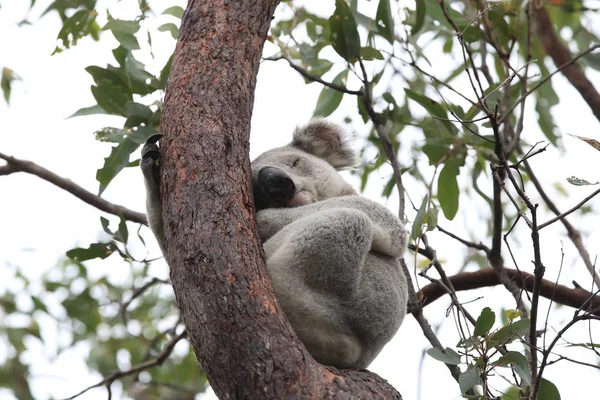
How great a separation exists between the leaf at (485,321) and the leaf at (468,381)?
0.51 feet

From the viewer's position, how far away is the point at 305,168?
135 inches

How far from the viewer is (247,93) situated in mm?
2453

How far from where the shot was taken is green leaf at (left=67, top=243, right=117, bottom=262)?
3.48 meters

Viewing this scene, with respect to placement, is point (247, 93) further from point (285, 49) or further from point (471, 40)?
point (471, 40)

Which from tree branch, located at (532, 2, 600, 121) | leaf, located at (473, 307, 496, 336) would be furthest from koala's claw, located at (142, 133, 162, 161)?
tree branch, located at (532, 2, 600, 121)

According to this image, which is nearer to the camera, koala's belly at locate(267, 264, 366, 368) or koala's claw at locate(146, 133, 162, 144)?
koala's claw at locate(146, 133, 162, 144)

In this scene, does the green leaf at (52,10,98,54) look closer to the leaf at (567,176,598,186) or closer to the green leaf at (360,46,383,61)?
the green leaf at (360,46,383,61)

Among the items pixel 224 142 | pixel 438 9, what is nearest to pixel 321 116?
pixel 438 9

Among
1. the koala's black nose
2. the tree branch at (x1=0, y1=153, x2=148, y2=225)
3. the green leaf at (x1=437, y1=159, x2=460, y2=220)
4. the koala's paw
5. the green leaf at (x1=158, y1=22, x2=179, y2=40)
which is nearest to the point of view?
the koala's paw

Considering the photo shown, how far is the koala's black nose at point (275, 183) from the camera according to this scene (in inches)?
118

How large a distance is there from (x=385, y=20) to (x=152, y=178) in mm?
1844

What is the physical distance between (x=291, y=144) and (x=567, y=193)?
3640 mm

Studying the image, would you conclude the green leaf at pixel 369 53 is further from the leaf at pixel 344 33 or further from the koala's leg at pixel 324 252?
the koala's leg at pixel 324 252

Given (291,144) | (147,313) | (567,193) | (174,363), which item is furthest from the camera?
(567,193)
